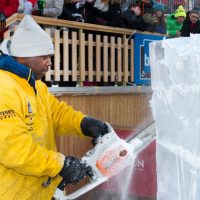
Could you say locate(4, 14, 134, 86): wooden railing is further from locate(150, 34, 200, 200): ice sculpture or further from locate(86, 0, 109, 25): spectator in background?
locate(150, 34, 200, 200): ice sculpture

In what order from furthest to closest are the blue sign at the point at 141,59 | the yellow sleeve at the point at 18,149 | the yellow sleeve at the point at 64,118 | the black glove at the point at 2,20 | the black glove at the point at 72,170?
the blue sign at the point at 141,59
the black glove at the point at 2,20
the yellow sleeve at the point at 64,118
the black glove at the point at 72,170
the yellow sleeve at the point at 18,149

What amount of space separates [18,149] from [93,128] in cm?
69

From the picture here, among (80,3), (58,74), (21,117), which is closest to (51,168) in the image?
(21,117)

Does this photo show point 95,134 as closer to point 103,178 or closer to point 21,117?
point 103,178

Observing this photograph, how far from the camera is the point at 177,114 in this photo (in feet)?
6.85

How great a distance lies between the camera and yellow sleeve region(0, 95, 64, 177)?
236 cm

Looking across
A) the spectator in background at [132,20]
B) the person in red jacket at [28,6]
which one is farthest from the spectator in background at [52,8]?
the spectator in background at [132,20]

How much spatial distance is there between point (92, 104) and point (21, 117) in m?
3.04

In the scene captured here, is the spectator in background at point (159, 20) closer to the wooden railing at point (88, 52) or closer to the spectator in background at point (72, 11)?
the wooden railing at point (88, 52)

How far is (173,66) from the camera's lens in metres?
2.08

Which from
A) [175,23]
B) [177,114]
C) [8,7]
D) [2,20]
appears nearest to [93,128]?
[177,114]

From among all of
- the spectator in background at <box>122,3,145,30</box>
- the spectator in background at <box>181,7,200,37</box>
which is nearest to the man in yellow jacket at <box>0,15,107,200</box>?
the spectator in background at <box>122,3,145,30</box>

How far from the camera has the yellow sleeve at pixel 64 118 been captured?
10.0 ft

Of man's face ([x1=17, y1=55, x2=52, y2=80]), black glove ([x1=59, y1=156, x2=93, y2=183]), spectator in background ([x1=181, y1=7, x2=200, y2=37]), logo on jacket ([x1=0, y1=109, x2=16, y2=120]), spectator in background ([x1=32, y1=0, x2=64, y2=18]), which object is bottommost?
black glove ([x1=59, y1=156, x2=93, y2=183])
